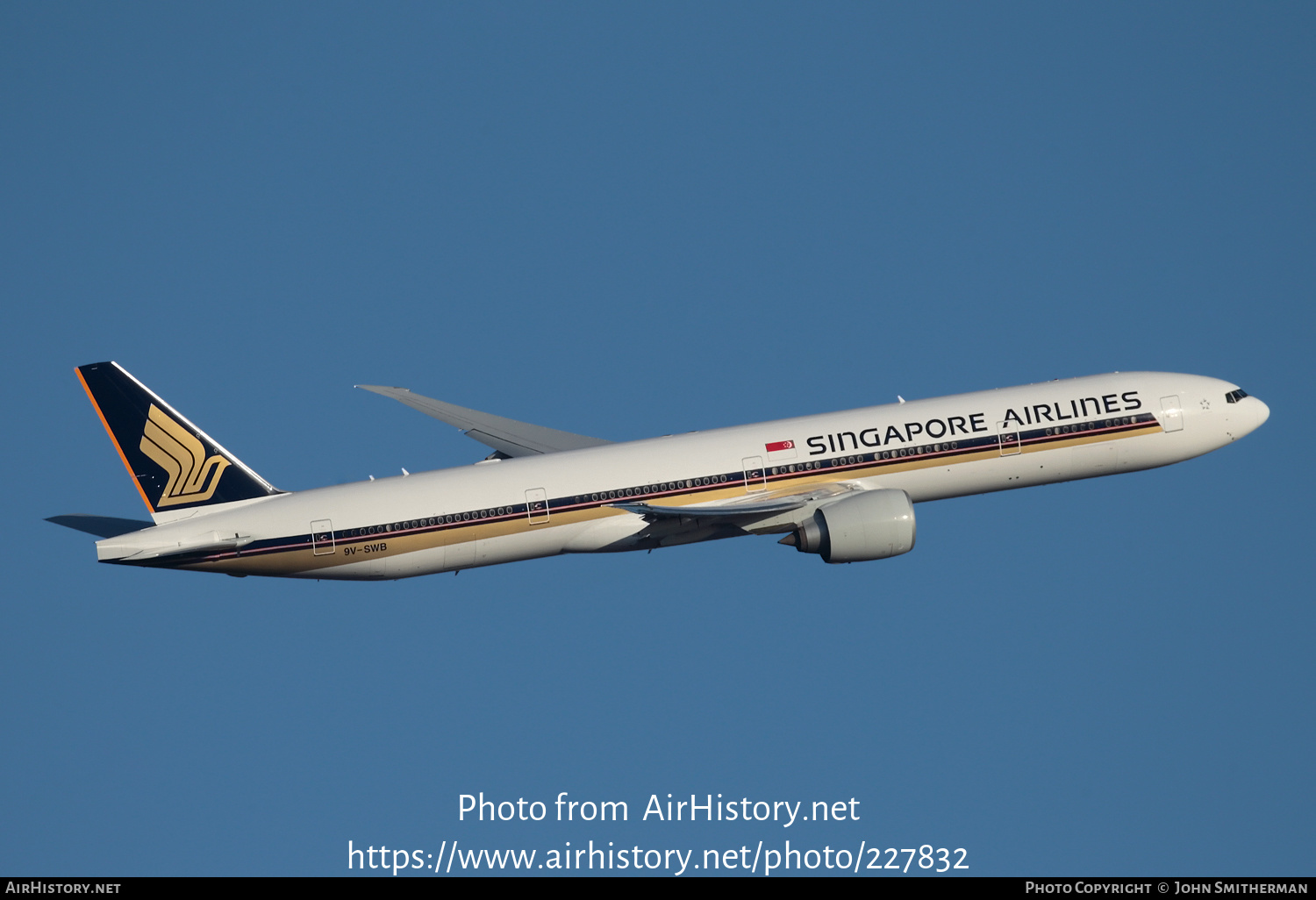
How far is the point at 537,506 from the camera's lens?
43562 mm

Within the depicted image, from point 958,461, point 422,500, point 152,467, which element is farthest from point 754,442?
point 152,467

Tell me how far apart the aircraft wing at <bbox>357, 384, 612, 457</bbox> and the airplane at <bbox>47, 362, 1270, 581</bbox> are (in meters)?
4.21

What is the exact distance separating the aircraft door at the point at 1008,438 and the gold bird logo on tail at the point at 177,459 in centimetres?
2497

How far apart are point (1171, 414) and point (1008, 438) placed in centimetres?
594

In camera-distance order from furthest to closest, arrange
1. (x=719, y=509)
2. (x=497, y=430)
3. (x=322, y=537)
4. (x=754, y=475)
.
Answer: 1. (x=497, y=430)
2. (x=754, y=475)
3. (x=322, y=537)
4. (x=719, y=509)

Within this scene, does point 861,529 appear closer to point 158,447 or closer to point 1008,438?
point 1008,438

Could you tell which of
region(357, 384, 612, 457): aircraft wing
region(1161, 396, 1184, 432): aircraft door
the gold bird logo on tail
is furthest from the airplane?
region(357, 384, 612, 457): aircraft wing

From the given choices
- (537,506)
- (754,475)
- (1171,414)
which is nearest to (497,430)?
(537,506)

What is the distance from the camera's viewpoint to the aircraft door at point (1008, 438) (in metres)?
45.7

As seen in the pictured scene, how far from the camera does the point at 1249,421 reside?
48125mm

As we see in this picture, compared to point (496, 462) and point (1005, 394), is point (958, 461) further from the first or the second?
point (496, 462)

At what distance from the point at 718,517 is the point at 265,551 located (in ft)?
45.6

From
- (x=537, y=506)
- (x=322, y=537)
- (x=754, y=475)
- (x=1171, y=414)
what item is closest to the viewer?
(x=322, y=537)

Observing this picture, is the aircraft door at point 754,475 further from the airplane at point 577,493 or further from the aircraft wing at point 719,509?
the aircraft wing at point 719,509
